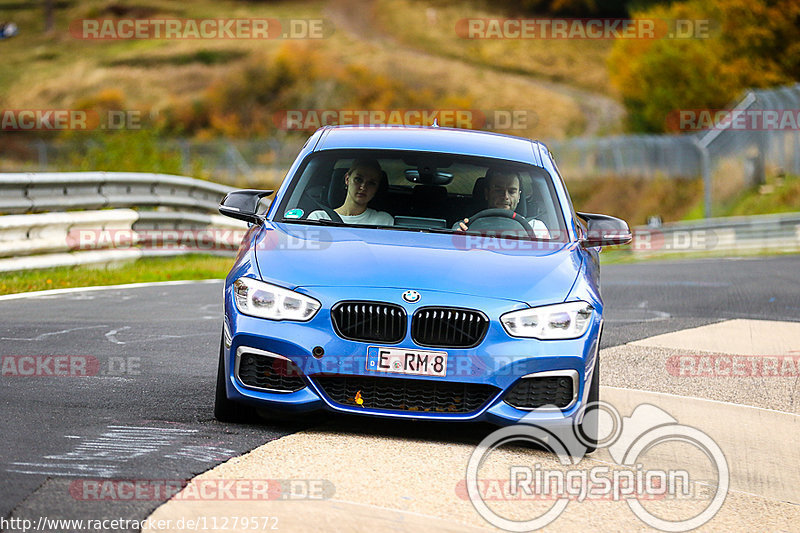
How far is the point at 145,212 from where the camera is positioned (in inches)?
647

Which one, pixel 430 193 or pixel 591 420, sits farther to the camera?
pixel 430 193

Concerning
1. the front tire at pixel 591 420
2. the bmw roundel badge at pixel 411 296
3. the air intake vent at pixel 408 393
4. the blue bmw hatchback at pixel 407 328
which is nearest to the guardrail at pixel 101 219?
the blue bmw hatchback at pixel 407 328

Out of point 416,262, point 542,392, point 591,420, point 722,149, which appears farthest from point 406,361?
point 722,149

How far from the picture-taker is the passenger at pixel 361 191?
764 cm

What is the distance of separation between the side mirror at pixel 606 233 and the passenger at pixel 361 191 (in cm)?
118

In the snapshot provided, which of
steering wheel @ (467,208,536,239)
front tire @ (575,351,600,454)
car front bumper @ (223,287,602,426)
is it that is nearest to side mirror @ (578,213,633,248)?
steering wheel @ (467,208,536,239)

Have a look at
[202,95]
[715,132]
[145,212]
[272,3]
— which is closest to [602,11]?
[272,3]

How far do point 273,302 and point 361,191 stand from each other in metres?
1.60

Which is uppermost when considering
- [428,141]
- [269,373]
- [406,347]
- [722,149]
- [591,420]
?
[722,149]

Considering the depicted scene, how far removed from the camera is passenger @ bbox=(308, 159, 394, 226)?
7645mm

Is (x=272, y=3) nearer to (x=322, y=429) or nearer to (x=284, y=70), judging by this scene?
(x=284, y=70)

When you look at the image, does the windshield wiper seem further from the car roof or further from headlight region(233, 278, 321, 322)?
headlight region(233, 278, 321, 322)

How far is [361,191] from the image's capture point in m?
7.80

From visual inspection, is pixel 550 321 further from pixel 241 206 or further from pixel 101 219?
pixel 101 219
